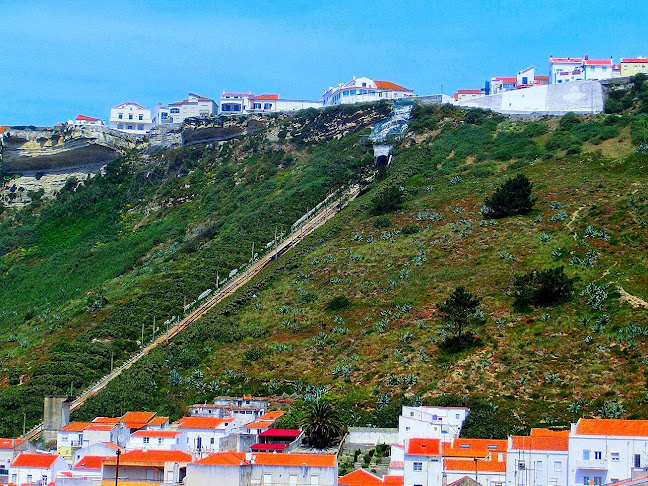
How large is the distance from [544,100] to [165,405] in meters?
59.0

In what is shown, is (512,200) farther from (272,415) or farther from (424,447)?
(424,447)

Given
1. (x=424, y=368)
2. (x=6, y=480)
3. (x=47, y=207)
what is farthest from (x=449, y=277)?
(x=47, y=207)

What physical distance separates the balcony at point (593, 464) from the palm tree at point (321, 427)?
15.1 meters

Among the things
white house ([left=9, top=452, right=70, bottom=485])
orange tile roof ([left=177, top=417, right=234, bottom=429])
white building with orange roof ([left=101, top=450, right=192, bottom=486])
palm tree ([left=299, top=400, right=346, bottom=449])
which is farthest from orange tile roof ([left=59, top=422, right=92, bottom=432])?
white building with orange roof ([left=101, top=450, right=192, bottom=486])

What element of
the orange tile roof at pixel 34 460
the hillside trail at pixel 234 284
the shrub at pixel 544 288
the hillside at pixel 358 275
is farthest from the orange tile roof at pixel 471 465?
the hillside trail at pixel 234 284

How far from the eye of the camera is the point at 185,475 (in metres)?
43.7

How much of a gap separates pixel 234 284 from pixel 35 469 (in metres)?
37.7

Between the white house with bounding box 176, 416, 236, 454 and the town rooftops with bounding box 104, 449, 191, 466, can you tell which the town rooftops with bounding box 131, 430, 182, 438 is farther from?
the town rooftops with bounding box 104, 449, 191, 466

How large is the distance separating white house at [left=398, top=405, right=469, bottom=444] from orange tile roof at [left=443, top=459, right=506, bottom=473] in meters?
6.35

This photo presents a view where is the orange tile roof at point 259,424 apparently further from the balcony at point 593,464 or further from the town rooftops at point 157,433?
the balcony at point 593,464

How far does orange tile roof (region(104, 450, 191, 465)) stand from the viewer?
146ft

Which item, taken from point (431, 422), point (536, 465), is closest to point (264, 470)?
point (536, 465)

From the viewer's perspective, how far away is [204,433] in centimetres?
5462

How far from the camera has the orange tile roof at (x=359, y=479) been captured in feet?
140
